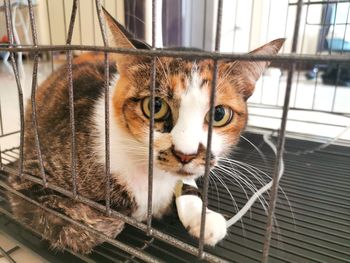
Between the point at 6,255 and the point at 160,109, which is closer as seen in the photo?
the point at 160,109

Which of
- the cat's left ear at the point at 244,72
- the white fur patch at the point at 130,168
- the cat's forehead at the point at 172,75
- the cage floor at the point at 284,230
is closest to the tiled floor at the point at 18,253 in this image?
the cage floor at the point at 284,230

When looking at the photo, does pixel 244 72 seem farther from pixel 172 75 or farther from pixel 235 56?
pixel 235 56

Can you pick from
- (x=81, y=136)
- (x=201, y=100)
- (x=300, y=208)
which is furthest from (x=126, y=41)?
(x=300, y=208)

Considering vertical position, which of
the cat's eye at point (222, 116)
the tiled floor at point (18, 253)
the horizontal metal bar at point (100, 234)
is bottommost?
the tiled floor at point (18, 253)

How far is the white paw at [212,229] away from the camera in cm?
71

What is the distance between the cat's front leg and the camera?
2.34ft

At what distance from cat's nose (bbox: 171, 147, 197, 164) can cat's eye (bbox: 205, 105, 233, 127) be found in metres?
0.14

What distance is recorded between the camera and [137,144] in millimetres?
715

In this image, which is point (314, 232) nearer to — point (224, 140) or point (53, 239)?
point (224, 140)

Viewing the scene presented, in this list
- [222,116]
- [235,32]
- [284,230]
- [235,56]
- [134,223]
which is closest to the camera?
[235,56]

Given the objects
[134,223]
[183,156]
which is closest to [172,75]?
[183,156]

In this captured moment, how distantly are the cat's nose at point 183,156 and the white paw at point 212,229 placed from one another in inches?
8.4

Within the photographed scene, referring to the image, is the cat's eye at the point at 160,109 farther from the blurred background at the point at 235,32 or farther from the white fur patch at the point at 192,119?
the blurred background at the point at 235,32

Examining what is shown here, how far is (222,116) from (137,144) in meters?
0.21
